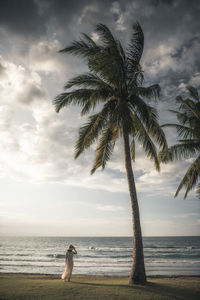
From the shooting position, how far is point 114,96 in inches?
384

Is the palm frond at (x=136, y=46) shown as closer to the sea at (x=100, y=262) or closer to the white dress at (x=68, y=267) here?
the white dress at (x=68, y=267)

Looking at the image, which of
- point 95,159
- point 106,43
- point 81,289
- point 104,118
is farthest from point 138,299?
point 106,43

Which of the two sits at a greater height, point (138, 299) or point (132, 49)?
point (132, 49)

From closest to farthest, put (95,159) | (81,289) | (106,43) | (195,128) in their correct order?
(81,289)
(106,43)
(95,159)
(195,128)

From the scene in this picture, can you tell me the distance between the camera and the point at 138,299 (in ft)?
21.0

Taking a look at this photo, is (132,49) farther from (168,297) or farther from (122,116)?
(168,297)

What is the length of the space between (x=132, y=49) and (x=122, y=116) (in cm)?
353

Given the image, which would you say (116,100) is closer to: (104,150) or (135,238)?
(104,150)

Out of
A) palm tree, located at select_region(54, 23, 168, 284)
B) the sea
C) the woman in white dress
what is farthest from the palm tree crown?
the sea

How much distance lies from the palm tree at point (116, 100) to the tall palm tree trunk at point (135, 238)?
43mm

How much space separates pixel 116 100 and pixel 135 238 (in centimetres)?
621

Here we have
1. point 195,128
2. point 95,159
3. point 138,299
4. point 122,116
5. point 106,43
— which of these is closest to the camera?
point 138,299

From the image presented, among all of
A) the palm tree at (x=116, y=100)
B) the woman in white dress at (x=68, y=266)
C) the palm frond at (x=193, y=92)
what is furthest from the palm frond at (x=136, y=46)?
the woman in white dress at (x=68, y=266)

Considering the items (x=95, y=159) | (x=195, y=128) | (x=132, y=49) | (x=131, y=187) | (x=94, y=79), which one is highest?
(x=132, y=49)
